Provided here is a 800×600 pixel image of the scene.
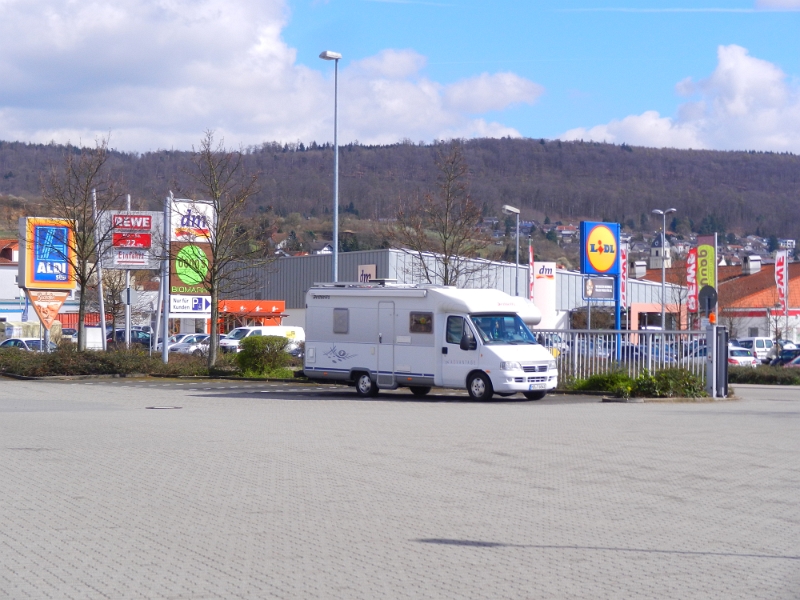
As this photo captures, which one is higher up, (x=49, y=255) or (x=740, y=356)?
(x=49, y=255)

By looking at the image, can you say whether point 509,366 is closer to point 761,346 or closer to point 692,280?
point 692,280

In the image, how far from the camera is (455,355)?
2258 centimetres

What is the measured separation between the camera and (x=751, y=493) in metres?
10.0

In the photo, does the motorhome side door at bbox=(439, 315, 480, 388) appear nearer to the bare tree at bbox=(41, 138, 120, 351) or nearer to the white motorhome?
the white motorhome

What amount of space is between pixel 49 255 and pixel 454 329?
2221cm

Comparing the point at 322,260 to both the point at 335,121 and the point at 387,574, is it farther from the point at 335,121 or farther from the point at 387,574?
the point at 387,574

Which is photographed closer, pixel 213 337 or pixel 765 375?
pixel 213 337

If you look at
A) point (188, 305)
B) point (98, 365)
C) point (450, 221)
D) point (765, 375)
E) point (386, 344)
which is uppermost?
point (450, 221)

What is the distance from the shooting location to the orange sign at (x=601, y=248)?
111 ft

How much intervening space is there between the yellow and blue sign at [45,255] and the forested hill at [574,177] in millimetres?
104562

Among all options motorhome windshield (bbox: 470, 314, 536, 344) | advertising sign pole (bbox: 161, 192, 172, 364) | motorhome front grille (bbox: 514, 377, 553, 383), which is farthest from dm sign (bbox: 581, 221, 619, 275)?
advertising sign pole (bbox: 161, 192, 172, 364)

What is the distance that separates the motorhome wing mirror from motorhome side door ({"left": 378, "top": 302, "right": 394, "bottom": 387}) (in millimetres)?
1971

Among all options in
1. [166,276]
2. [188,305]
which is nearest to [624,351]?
[166,276]

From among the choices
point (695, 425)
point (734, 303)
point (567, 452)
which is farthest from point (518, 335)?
point (734, 303)
